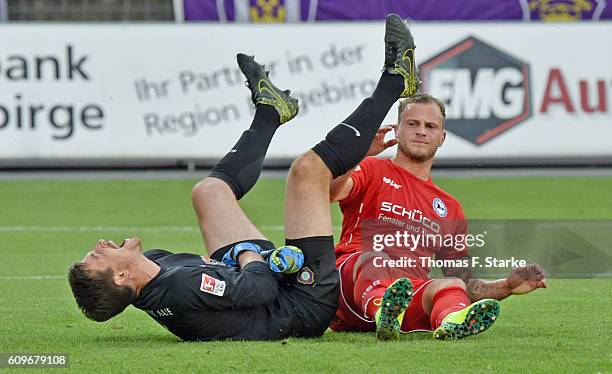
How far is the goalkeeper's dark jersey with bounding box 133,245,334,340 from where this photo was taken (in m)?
6.46

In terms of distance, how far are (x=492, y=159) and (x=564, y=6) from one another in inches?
101

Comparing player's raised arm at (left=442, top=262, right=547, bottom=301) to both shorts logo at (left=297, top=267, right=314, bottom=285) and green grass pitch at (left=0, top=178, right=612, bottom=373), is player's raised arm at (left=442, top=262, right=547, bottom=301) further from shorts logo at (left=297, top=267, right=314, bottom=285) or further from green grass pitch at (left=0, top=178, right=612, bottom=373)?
→ shorts logo at (left=297, top=267, right=314, bottom=285)

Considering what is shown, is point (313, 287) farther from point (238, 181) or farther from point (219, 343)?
point (238, 181)

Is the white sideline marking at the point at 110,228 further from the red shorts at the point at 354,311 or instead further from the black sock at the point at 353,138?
the black sock at the point at 353,138

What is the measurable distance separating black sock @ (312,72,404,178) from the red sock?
2.64 ft

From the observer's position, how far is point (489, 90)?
59.7ft

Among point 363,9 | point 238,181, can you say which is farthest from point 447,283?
point 363,9

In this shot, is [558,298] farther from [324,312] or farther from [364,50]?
[364,50]

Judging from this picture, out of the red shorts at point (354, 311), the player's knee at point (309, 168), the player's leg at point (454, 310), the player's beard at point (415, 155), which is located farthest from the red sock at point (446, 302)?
the player's beard at point (415, 155)

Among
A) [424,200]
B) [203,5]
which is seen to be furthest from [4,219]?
[424,200]

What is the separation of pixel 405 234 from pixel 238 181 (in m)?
0.97

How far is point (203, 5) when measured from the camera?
18.9 metres

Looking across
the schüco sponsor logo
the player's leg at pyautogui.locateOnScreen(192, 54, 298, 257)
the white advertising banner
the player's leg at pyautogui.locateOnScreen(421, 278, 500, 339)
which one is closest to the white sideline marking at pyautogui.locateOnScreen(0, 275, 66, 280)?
the player's leg at pyautogui.locateOnScreen(192, 54, 298, 257)

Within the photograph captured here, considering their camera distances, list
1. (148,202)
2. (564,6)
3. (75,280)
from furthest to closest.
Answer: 1. (564,6)
2. (148,202)
3. (75,280)
